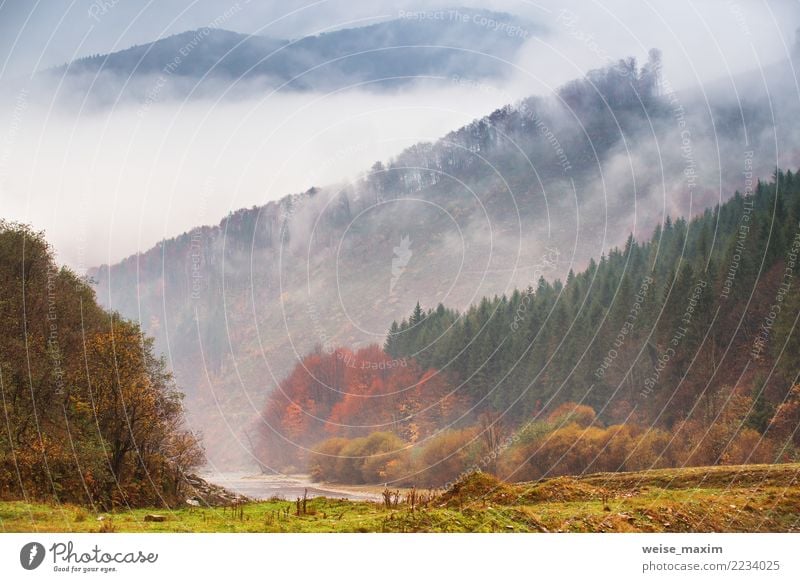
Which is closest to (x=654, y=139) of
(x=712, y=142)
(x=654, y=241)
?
(x=712, y=142)

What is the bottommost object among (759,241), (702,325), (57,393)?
(57,393)

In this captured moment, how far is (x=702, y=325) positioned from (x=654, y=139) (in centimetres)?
11283

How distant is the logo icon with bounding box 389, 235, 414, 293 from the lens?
188m

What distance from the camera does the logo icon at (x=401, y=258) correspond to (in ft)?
616

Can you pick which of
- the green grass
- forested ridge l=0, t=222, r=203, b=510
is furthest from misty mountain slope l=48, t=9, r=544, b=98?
the green grass

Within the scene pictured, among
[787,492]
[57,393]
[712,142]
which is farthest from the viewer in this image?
[712,142]

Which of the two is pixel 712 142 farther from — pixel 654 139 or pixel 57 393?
pixel 57 393

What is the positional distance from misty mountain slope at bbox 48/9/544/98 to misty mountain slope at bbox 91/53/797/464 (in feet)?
193

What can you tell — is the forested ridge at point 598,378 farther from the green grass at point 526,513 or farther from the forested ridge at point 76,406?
the forested ridge at point 76,406

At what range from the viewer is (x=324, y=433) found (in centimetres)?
10462

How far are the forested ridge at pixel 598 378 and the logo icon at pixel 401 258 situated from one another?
63.4m

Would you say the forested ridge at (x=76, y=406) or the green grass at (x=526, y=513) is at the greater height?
the forested ridge at (x=76, y=406)
